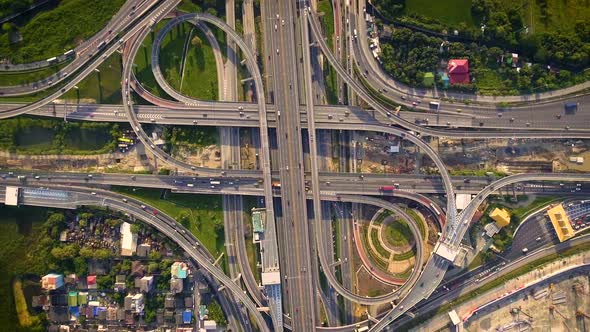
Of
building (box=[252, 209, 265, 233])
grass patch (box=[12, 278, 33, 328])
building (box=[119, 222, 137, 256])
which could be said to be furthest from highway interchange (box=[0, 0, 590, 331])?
grass patch (box=[12, 278, 33, 328])

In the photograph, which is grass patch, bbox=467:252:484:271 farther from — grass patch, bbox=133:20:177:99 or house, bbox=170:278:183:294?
grass patch, bbox=133:20:177:99

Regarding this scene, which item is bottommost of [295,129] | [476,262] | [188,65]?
[476,262]

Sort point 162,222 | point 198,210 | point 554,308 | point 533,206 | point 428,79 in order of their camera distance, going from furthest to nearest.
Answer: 1. point 198,210
2. point 554,308
3. point 533,206
4. point 428,79
5. point 162,222

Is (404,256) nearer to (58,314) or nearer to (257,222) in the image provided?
(257,222)

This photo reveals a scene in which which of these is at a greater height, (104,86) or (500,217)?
(104,86)

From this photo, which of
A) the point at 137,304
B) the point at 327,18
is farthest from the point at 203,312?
the point at 327,18
